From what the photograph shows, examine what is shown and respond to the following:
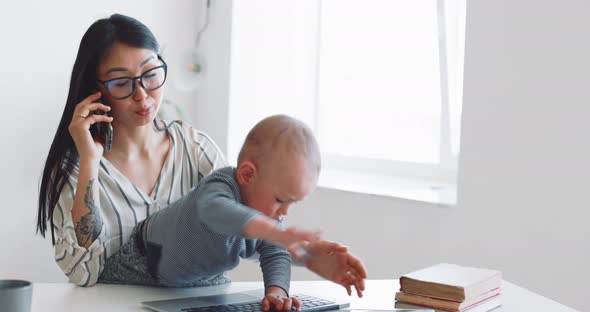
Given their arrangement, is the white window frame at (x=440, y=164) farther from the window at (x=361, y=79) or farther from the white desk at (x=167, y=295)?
the white desk at (x=167, y=295)

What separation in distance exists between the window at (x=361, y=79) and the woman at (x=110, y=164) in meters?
1.48

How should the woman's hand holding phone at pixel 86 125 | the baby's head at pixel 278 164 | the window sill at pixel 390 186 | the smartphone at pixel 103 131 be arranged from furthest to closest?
the window sill at pixel 390 186
the smartphone at pixel 103 131
the woman's hand holding phone at pixel 86 125
the baby's head at pixel 278 164

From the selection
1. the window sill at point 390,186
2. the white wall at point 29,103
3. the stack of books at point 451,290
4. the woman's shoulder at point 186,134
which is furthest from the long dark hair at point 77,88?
the white wall at point 29,103

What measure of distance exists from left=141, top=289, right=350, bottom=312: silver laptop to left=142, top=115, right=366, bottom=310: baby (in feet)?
0.12

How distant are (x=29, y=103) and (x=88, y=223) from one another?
184 centimetres

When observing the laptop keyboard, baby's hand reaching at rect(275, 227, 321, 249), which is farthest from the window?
baby's hand reaching at rect(275, 227, 321, 249)

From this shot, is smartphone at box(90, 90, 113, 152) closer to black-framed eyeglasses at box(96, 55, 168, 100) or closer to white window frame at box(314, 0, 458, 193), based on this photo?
black-framed eyeglasses at box(96, 55, 168, 100)

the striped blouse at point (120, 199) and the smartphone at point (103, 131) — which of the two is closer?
the striped blouse at point (120, 199)

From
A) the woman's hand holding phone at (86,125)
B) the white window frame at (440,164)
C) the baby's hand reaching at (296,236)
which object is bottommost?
the baby's hand reaching at (296,236)

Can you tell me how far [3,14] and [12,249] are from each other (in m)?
1.05

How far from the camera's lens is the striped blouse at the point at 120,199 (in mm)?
1735

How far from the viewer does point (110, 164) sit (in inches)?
76.4

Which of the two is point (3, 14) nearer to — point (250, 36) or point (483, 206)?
point (250, 36)

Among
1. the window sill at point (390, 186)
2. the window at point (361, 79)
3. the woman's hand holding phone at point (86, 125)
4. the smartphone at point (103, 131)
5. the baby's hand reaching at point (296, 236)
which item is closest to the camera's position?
the baby's hand reaching at point (296, 236)
